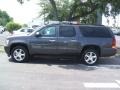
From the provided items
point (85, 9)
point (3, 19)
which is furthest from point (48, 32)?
point (3, 19)

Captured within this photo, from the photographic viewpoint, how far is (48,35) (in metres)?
13.4

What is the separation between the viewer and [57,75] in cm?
1081

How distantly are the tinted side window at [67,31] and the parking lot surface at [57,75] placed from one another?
4.15ft

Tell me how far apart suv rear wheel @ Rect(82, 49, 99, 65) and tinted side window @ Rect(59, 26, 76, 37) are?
37.4 inches

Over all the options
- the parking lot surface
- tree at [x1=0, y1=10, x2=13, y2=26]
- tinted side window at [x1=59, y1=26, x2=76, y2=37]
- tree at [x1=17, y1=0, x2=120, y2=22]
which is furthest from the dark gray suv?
tree at [x1=0, y1=10, x2=13, y2=26]

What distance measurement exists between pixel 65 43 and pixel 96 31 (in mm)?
1485

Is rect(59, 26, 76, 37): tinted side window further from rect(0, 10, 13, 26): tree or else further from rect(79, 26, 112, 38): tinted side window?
rect(0, 10, 13, 26): tree

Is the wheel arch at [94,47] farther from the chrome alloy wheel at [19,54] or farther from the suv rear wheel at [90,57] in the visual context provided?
the chrome alloy wheel at [19,54]

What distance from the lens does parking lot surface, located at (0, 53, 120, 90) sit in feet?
29.8

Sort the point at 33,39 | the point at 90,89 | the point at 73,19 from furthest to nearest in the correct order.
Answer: the point at 73,19 < the point at 33,39 < the point at 90,89

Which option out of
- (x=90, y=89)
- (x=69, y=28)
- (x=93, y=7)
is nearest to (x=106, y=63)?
(x=69, y=28)

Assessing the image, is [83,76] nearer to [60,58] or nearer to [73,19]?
[60,58]

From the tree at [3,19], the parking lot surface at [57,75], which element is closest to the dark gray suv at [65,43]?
the parking lot surface at [57,75]

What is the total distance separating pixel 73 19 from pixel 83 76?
11.9 m
